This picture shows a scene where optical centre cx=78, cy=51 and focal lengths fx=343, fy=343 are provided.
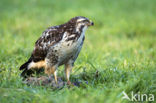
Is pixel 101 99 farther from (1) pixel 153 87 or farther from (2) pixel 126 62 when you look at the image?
(2) pixel 126 62

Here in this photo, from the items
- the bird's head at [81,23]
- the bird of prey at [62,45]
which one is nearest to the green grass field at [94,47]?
the bird of prey at [62,45]

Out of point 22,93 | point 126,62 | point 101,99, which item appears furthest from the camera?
point 126,62

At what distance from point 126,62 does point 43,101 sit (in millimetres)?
2379

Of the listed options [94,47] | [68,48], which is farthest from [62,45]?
[94,47]

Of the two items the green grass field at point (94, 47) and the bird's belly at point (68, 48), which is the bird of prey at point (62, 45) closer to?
the bird's belly at point (68, 48)

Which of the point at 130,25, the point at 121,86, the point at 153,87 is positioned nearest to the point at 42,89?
the point at 121,86

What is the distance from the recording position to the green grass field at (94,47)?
440 cm

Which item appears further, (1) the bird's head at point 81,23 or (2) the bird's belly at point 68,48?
(1) the bird's head at point 81,23

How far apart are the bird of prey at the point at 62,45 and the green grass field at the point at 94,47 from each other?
0.44 m

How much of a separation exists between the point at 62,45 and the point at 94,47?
376 cm

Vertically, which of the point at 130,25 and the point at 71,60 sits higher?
the point at 71,60

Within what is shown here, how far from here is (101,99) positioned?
3.94 m

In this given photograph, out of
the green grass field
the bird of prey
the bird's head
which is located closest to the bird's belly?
the bird of prey

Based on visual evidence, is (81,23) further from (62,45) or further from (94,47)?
(94,47)
